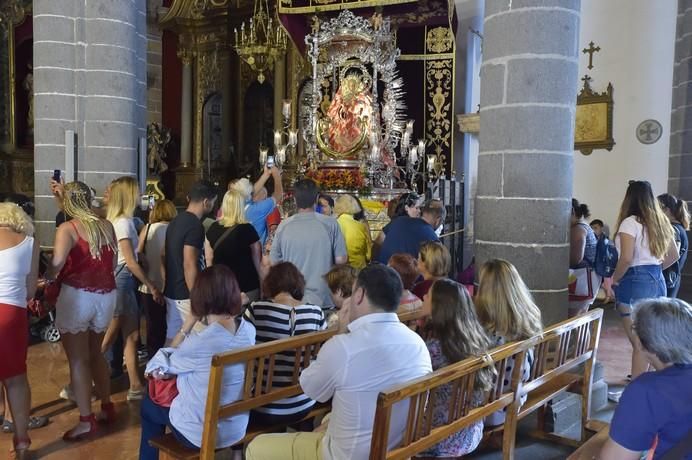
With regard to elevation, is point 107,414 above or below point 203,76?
below

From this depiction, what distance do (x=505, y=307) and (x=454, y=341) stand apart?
19.3 inches

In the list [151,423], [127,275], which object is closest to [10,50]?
[127,275]

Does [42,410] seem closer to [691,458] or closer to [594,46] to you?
[691,458]

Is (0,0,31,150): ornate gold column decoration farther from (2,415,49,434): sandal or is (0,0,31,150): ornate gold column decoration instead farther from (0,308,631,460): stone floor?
(2,415,49,434): sandal

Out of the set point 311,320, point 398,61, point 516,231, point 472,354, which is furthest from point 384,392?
point 398,61

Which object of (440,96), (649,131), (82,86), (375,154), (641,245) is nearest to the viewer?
(641,245)

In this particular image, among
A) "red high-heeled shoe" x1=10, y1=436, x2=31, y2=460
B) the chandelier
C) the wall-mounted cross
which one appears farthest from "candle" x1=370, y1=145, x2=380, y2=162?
"red high-heeled shoe" x1=10, y1=436, x2=31, y2=460

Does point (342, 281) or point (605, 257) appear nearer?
point (342, 281)

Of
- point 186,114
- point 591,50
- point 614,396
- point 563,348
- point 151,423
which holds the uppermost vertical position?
point 591,50

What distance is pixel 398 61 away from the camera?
42.5 ft

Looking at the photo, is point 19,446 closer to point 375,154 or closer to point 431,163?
point 375,154

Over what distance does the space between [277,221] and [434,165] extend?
629cm

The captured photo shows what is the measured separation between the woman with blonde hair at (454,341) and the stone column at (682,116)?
749 cm

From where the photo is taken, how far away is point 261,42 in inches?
560
